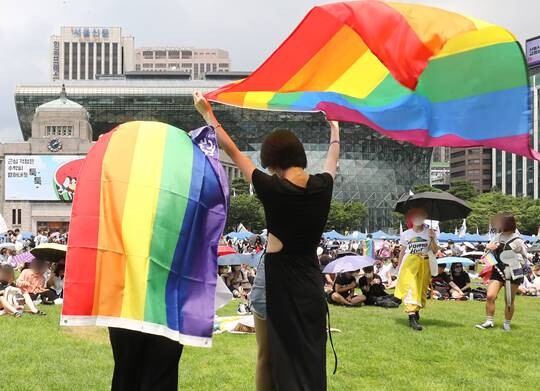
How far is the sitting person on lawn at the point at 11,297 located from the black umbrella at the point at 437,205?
6.86 m

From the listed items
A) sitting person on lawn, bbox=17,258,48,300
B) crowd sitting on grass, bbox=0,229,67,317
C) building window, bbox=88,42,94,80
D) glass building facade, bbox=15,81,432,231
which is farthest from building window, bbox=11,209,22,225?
building window, bbox=88,42,94,80

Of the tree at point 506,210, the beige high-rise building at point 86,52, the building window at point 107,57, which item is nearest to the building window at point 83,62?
the beige high-rise building at point 86,52

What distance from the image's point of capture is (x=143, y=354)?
3.69m

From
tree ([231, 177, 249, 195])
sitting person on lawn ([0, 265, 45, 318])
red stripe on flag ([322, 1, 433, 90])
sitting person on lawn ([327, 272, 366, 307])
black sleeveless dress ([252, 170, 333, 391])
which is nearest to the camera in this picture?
black sleeveless dress ([252, 170, 333, 391])

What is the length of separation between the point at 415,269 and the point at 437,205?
1.54 meters

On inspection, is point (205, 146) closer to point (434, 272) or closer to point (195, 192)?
point (195, 192)

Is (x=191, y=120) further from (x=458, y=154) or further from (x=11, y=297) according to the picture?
(x=11, y=297)

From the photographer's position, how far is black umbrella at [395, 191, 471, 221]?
35.6 feet

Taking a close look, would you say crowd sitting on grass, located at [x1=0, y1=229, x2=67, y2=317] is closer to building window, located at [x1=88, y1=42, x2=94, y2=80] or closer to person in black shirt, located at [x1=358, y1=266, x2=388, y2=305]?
person in black shirt, located at [x1=358, y1=266, x2=388, y2=305]

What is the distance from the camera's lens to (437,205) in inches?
432

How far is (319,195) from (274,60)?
4.96 ft

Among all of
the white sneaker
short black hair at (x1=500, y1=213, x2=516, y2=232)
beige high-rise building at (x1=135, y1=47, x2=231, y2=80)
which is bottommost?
the white sneaker

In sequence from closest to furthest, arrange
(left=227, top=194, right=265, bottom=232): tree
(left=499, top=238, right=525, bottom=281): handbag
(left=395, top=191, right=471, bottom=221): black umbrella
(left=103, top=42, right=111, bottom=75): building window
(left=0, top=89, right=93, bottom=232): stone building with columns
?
1. (left=499, top=238, right=525, bottom=281): handbag
2. (left=395, top=191, right=471, bottom=221): black umbrella
3. (left=0, top=89, right=93, bottom=232): stone building with columns
4. (left=227, top=194, right=265, bottom=232): tree
5. (left=103, top=42, right=111, bottom=75): building window

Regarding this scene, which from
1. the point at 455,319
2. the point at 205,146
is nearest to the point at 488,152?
the point at 455,319
